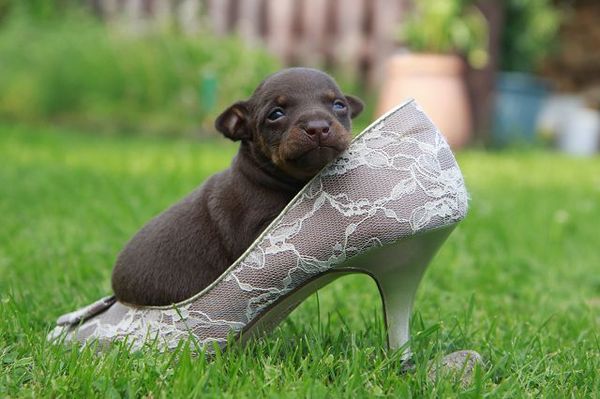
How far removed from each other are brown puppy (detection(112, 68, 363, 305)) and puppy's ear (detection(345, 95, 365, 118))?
0.5 inches

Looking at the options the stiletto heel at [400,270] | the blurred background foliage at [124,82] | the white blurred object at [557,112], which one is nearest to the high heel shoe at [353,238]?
the stiletto heel at [400,270]

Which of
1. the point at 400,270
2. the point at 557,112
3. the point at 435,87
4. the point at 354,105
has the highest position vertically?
the point at 354,105

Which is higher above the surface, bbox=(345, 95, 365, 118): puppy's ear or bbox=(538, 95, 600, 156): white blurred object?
bbox=(345, 95, 365, 118): puppy's ear

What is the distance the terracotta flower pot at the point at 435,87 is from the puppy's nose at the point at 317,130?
614 centimetres

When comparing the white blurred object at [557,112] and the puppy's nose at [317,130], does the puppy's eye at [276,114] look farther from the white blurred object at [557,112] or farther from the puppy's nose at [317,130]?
the white blurred object at [557,112]

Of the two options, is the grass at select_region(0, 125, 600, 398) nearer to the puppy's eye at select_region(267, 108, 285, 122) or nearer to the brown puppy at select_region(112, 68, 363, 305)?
the brown puppy at select_region(112, 68, 363, 305)

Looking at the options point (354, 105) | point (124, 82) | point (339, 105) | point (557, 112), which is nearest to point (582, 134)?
point (557, 112)

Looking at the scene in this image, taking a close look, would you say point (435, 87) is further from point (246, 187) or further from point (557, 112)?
point (246, 187)

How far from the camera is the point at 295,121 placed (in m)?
1.99

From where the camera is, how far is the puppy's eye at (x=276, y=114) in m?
2.06

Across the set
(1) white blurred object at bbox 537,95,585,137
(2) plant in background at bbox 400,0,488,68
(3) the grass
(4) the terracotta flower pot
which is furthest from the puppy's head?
(1) white blurred object at bbox 537,95,585,137

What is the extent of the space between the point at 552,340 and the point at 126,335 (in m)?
1.25

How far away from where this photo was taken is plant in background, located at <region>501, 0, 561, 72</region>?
995 cm

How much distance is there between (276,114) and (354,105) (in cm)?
35
